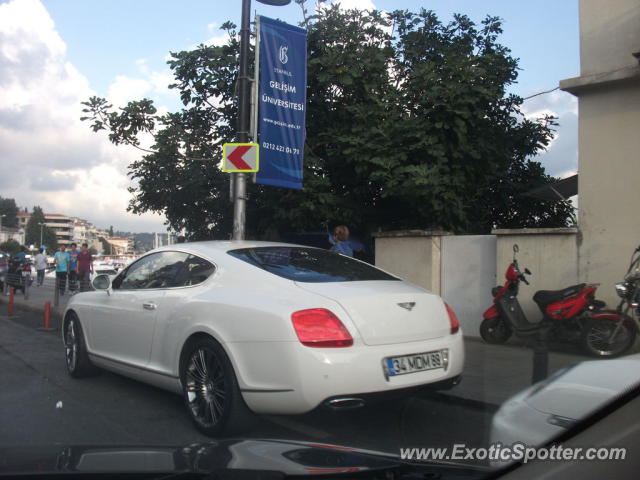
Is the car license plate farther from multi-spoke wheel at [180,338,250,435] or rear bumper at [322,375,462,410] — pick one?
multi-spoke wheel at [180,338,250,435]

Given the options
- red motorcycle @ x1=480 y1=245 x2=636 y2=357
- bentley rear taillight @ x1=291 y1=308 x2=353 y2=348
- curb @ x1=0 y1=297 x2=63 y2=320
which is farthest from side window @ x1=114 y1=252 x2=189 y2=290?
curb @ x1=0 y1=297 x2=63 y2=320

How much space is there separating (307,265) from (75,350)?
3106 mm

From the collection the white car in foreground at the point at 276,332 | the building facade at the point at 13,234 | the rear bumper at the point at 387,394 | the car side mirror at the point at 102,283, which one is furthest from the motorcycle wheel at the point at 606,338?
the building facade at the point at 13,234

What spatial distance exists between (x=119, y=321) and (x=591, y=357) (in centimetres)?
523

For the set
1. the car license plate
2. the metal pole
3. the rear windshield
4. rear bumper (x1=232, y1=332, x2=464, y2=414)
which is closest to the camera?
rear bumper (x1=232, y1=332, x2=464, y2=414)

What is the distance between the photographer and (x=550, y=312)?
6.77 meters

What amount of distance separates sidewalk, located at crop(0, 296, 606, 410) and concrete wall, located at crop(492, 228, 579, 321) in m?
0.78

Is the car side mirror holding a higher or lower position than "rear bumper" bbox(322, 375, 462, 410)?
higher

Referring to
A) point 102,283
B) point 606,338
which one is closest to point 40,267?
point 102,283

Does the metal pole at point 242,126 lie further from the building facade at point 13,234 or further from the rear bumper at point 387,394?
the building facade at point 13,234

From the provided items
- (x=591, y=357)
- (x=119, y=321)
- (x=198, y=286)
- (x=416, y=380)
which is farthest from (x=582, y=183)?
(x=119, y=321)

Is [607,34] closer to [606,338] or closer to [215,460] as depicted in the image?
[606,338]

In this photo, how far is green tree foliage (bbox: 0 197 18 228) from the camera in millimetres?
138875

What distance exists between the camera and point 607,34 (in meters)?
7.34
